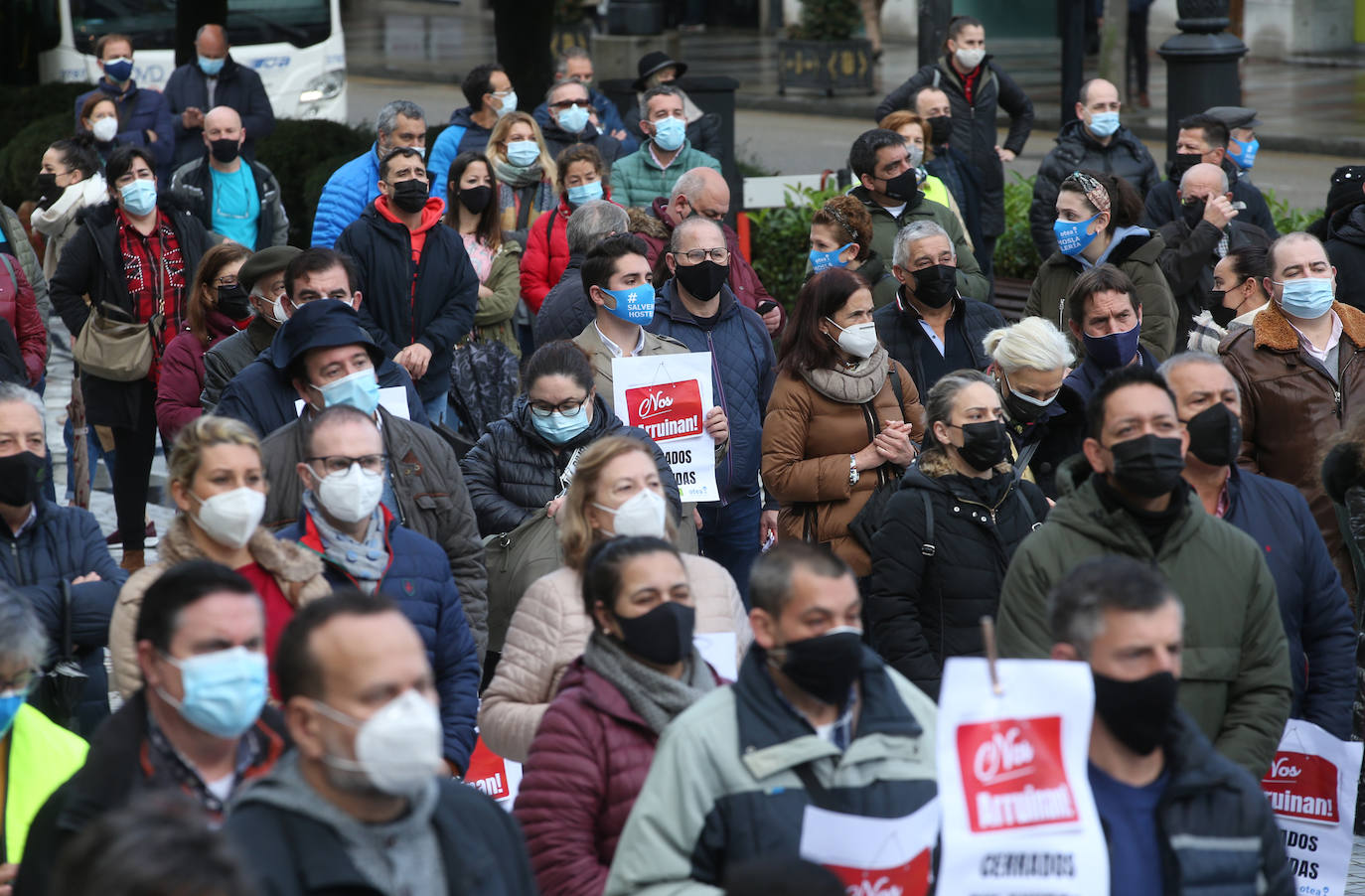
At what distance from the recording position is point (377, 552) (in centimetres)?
523

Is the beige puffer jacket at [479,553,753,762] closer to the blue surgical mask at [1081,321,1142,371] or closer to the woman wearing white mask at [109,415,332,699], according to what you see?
the woman wearing white mask at [109,415,332,699]

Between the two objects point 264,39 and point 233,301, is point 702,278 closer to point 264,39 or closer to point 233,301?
point 233,301

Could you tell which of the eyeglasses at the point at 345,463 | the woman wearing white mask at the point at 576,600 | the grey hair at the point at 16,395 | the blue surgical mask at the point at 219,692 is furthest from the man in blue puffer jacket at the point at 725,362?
the blue surgical mask at the point at 219,692

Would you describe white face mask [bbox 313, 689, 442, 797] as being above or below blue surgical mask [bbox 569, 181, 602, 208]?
below

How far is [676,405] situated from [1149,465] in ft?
9.28

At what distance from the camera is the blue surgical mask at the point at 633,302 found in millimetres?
7559

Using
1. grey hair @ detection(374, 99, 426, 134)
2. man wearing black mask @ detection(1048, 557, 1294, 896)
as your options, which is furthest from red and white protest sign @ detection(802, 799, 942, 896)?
grey hair @ detection(374, 99, 426, 134)

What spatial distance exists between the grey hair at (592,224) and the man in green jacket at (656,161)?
2.12 meters

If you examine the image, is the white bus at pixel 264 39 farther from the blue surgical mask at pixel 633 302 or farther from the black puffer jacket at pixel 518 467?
the black puffer jacket at pixel 518 467

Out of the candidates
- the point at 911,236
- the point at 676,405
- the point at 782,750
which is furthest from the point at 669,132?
the point at 782,750

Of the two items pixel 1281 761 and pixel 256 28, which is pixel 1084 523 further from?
pixel 256 28

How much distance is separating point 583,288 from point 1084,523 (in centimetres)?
381

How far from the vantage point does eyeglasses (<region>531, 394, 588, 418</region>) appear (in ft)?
20.9

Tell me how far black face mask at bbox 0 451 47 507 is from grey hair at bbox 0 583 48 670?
1.45 meters
